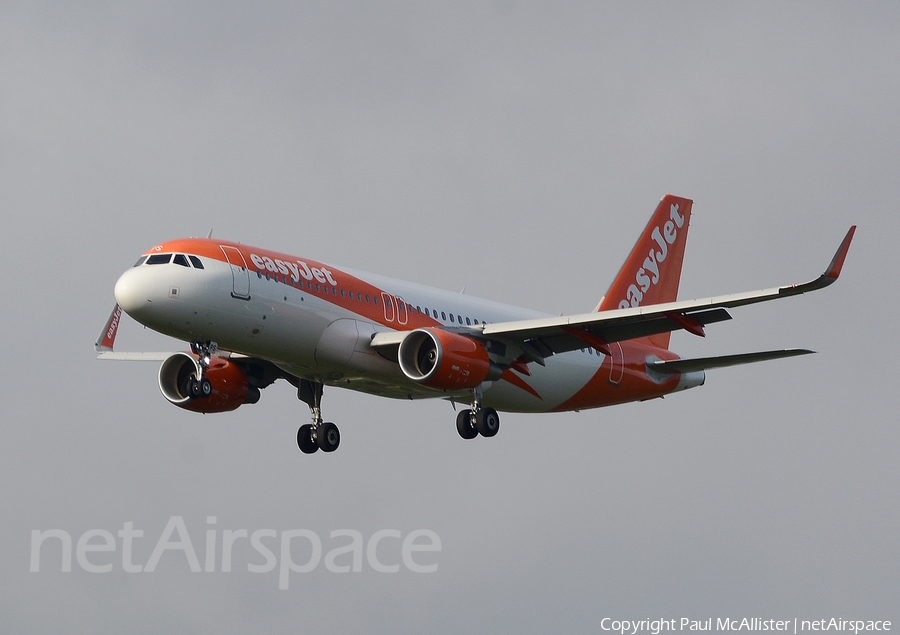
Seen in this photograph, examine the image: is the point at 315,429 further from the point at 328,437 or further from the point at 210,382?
the point at 210,382

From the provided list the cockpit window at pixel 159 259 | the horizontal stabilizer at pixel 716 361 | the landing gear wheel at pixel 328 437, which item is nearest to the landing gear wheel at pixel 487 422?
the landing gear wheel at pixel 328 437

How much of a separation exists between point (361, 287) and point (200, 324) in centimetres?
573

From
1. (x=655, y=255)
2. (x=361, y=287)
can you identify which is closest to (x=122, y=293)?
(x=361, y=287)

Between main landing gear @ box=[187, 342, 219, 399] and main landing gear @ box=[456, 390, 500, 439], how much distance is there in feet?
24.7

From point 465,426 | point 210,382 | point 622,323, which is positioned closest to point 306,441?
point 210,382

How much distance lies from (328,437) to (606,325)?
993 cm

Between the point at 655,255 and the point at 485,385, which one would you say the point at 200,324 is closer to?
the point at 485,385

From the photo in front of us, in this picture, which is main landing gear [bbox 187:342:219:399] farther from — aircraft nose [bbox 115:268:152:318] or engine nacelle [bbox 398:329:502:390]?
engine nacelle [bbox 398:329:502:390]

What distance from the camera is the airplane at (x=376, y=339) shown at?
40.4m

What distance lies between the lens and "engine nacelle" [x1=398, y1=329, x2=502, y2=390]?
141 feet

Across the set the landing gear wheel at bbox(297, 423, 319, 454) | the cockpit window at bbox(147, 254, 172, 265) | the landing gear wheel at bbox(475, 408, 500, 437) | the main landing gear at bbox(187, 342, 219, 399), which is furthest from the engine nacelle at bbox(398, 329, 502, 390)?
the cockpit window at bbox(147, 254, 172, 265)

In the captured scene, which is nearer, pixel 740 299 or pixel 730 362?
pixel 740 299

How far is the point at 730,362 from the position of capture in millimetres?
47000

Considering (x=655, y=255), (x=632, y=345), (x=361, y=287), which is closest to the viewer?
(x=361, y=287)
